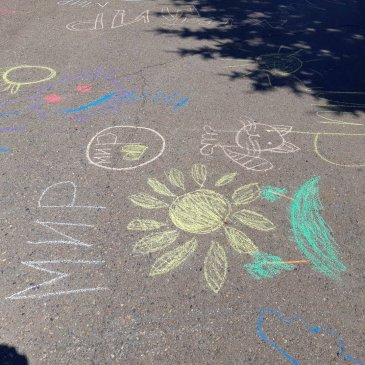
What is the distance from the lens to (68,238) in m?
2.77

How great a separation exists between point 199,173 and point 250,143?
710mm

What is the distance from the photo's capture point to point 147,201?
3090mm

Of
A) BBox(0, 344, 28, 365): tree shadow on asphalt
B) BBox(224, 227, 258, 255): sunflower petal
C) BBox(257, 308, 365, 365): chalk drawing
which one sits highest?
BBox(0, 344, 28, 365): tree shadow on asphalt

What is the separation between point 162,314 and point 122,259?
496 mm

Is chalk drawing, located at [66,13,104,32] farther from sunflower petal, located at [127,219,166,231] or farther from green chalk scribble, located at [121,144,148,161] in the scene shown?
sunflower petal, located at [127,219,166,231]

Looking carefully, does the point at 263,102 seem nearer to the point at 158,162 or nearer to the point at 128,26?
the point at 158,162

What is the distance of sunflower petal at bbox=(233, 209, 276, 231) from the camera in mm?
2920

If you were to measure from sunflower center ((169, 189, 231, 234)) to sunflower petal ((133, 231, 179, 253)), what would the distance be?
0.11 m

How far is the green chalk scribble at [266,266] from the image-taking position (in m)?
2.59

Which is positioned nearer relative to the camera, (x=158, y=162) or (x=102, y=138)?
(x=158, y=162)

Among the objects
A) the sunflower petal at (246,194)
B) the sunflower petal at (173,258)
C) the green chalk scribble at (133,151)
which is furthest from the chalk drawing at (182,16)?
the sunflower petal at (173,258)

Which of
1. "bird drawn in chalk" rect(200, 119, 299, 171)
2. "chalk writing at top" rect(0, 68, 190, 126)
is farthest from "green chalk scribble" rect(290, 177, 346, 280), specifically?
"chalk writing at top" rect(0, 68, 190, 126)

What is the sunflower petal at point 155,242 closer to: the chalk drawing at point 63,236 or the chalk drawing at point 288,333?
the chalk drawing at point 63,236

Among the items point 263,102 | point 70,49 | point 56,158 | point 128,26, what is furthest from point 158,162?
point 128,26
